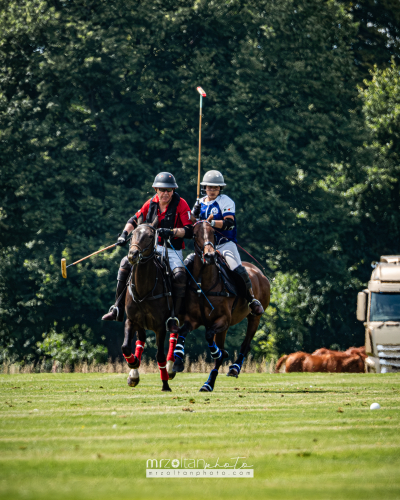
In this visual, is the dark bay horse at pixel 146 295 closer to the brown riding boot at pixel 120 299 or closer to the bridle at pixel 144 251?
the bridle at pixel 144 251

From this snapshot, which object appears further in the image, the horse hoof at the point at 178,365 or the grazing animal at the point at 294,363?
the grazing animal at the point at 294,363

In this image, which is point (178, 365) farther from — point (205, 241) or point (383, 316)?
point (383, 316)

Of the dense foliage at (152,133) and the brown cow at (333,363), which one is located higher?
the dense foliage at (152,133)

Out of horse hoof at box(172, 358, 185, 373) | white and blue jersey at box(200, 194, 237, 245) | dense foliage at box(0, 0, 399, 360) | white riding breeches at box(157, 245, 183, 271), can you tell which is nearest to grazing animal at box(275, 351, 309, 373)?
dense foliage at box(0, 0, 399, 360)

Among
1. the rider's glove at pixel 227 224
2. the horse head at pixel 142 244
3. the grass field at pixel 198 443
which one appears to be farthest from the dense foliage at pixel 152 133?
the grass field at pixel 198 443

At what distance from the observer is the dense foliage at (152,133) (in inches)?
1099

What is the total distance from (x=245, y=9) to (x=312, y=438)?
24910mm

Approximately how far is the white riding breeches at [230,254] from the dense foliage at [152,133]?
14029 millimetres

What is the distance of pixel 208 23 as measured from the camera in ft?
95.8

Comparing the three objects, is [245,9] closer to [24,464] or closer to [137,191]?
[137,191]

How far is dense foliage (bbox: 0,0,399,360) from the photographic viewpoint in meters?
27.9

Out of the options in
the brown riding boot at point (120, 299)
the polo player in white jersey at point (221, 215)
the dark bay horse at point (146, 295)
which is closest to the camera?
the dark bay horse at point (146, 295)

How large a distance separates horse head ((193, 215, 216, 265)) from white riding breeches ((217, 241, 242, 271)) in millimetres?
1035

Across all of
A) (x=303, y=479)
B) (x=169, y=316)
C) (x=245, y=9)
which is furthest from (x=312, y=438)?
(x=245, y=9)
